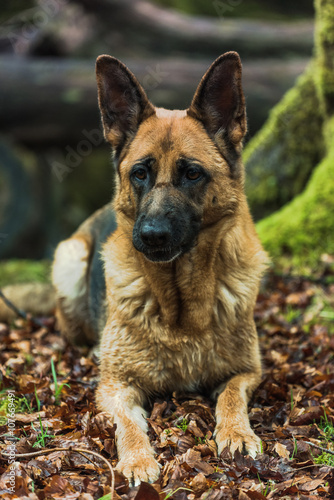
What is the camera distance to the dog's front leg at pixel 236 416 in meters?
3.01

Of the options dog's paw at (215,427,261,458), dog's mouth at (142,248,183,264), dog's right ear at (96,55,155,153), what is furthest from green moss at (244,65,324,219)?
dog's paw at (215,427,261,458)

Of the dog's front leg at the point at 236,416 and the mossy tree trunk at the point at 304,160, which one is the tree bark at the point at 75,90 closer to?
the mossy tree trunk at the point at 304,160

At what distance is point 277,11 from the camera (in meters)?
14.0

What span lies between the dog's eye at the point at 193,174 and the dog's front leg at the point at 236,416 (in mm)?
1429

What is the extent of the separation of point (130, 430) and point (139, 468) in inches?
15.5

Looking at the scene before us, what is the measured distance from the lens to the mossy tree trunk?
19.7ft

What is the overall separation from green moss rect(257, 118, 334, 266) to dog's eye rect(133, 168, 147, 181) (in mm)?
3015

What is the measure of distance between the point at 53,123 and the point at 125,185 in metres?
6.32

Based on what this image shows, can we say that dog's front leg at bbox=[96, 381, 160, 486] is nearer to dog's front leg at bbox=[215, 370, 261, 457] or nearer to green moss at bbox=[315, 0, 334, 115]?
dog's front leg at bbox=[215, 370, 261, 457]

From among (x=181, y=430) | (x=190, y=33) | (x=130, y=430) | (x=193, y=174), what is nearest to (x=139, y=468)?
(x=130, y=430)

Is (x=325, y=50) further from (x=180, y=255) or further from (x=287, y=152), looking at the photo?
(x=180, y=255)

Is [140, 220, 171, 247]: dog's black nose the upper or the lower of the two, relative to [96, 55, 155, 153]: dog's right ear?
lower

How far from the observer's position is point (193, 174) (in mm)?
3461

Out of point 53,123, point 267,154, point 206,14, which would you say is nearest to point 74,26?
point 53,123
